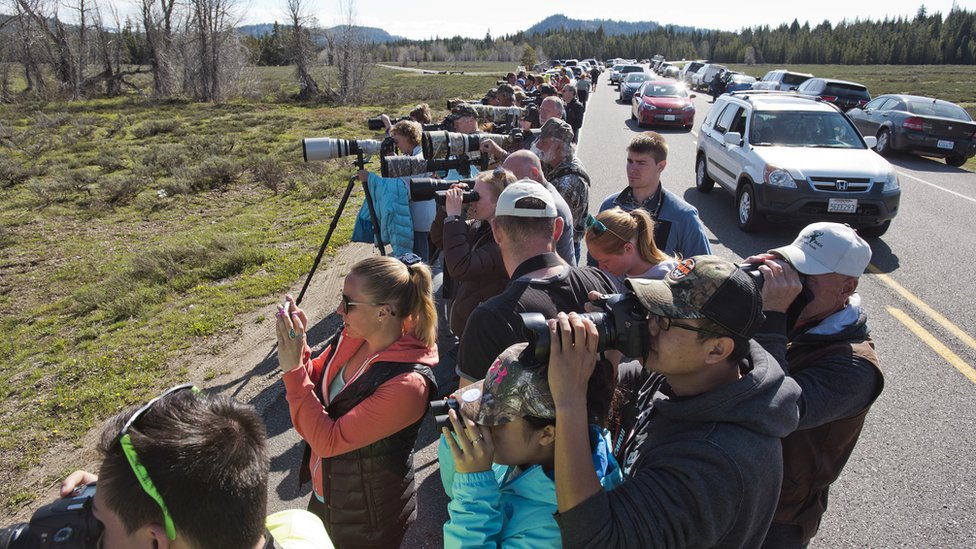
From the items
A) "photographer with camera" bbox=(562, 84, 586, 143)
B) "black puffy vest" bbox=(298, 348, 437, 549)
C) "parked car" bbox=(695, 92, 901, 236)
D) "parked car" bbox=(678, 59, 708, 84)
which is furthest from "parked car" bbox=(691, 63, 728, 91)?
"black puffy vest" bbox=(298, 348, 437, 549)

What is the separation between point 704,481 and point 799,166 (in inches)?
320

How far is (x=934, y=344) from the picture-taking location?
211 inches

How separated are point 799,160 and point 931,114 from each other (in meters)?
9.69

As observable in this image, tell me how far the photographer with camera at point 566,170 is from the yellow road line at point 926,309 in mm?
3614

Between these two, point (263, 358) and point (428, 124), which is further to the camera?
point (428, 124)

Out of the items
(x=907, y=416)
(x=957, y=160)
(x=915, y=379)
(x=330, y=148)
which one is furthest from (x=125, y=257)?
(x=957, y=160)

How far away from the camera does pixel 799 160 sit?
28.0ft

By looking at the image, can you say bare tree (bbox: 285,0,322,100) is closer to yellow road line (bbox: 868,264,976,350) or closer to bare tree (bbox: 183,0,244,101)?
bare tree (bbox: 183,0,244,101)

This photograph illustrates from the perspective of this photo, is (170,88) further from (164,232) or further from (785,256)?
(785,256)

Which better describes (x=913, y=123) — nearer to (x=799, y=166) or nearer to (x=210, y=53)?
(x=799, y=166)

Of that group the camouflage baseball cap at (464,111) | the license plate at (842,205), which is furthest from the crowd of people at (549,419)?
the license plate at (842,205)

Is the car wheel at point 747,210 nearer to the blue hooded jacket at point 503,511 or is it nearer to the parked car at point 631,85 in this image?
the blue hooded jacket at point 503,511

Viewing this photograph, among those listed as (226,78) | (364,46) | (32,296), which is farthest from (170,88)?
(32,296)

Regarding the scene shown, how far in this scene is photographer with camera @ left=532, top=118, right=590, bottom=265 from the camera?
201 inches
